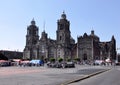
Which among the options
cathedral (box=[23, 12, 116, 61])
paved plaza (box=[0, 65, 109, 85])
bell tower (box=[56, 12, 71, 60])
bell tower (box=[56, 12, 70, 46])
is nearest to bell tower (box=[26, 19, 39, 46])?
cathedral (box=[23, 12, 116, 61])

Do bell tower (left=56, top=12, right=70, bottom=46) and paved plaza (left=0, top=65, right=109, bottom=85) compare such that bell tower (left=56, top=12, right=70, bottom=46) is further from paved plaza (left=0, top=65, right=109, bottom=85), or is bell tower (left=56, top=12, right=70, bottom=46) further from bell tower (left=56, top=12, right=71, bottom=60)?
paved plaza (left=0, top=65, right=109, bottom=85)

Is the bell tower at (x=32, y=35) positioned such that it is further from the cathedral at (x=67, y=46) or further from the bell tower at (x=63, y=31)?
the bell tower at (x=63, y=31)

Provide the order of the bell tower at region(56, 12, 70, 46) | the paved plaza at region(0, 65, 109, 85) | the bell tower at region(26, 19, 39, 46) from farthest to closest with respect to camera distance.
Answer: the bell tower at region(26, 19, 39, 46) → the bell tower at region(56, 12, 70, 46) → the paved plaza at region(0, 65, 109, 85)

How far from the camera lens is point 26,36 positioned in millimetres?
164500

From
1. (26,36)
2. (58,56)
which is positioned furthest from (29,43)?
(58,56)

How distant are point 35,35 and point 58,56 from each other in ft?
67.2

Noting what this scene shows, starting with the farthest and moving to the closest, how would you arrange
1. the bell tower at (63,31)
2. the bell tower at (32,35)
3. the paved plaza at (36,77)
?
the bell tower at (32,35), the bell tower at (63,31), the paved plaza at (36,77)

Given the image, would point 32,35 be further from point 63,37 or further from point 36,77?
point 36,77

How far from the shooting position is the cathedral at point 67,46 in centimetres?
14812

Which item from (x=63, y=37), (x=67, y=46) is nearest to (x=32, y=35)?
(x=63, y=37)

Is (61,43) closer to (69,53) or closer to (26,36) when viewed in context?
(69,53)

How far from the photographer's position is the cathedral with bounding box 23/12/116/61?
14812 cm

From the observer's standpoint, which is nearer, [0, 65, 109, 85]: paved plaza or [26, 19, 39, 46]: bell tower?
[0, 65, 109, 85]: paved plaza

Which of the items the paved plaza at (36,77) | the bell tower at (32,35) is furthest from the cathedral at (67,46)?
the paved plaza at (36,77)
